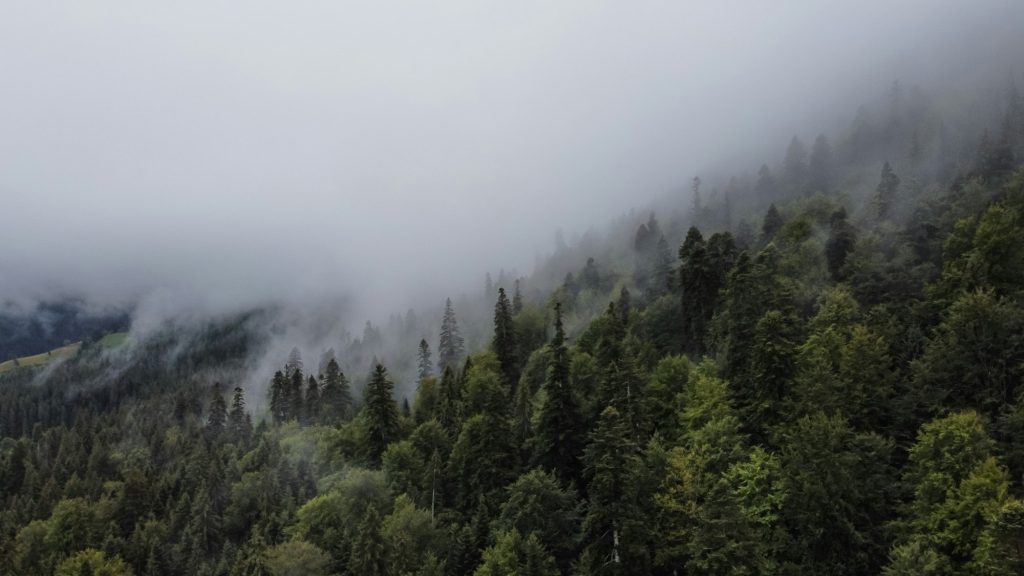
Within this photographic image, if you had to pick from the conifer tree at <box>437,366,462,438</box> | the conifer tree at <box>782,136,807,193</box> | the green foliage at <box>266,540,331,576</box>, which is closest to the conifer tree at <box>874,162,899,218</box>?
the conifer tree at <box>782,136,807,193</box>

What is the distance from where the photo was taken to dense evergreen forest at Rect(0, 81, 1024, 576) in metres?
46.2

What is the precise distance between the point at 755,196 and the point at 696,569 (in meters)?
153

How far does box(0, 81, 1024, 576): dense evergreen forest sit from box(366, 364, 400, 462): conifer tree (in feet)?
1.11

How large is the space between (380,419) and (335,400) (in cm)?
4900

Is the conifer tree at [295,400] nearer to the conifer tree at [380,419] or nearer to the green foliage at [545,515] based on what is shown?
the conifer tree at [380,419]

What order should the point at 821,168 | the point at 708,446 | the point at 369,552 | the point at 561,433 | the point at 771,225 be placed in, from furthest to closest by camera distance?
the point at 821,168, the point at 771,225, the point at 561,433, the point at 369,552, the point at 708,446

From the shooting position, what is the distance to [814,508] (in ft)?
153

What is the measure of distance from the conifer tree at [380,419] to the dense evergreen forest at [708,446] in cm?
34

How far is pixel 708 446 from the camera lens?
5494 cm

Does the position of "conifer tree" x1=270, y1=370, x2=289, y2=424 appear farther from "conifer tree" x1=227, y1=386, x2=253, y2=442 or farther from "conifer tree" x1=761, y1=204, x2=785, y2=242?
"conifer tree" x1=761, y1=204, x2=785, y2=242

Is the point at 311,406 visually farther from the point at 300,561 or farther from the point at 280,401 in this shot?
the point at 300,561

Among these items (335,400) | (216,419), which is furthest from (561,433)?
(216,419)

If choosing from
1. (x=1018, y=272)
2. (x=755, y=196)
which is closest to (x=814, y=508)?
(x=1018, y=272)

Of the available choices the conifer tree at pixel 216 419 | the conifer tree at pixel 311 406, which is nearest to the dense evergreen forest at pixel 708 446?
the conifer tree at pixel 311 406
